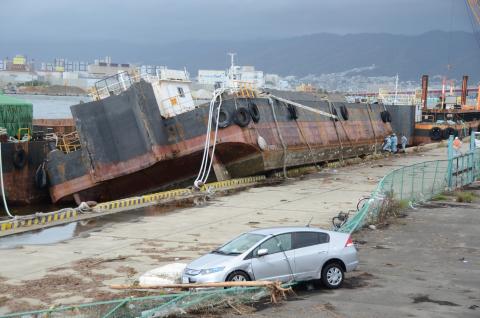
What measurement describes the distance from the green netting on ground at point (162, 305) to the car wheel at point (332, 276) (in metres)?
1.70

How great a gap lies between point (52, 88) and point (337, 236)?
143820 mm

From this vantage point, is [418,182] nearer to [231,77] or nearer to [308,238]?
[231,77]

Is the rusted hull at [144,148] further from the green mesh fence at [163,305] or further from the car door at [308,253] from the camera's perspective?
the green mesh fence at [163,305]

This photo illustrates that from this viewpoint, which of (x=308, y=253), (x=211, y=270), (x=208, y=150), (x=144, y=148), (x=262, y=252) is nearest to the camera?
(x=211, y=270)

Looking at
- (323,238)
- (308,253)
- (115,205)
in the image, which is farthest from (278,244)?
(115,205)

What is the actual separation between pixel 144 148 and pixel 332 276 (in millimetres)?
14861

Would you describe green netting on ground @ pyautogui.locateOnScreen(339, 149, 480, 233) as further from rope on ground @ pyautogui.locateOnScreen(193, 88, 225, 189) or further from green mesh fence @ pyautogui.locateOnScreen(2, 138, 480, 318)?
rope on ground @ pyautogui.locateOnScreen(193, 88, 225, 189)

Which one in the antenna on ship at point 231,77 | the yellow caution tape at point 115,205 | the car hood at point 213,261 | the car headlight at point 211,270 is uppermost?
the antenna on ship at point 231,77

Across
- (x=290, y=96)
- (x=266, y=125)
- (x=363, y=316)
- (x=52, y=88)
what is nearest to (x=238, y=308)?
(x=363, y=316)

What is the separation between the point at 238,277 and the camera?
11.2m

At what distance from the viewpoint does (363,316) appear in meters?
10.1

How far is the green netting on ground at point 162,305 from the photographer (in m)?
9.62

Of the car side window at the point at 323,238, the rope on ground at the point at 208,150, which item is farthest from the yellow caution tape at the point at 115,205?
the car side window at the point at 323,238

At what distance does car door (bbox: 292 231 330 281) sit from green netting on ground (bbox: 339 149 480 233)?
5.04 meters
